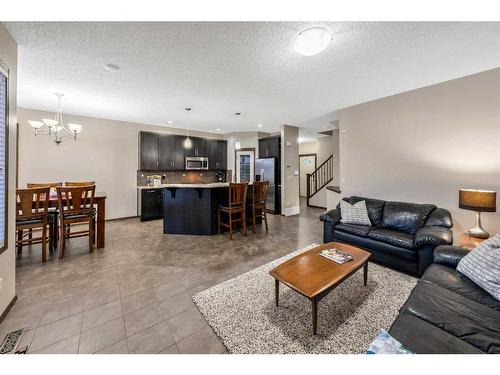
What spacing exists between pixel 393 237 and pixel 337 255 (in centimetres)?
107

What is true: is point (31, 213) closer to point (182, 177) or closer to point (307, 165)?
point (182, 177)

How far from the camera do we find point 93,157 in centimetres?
506

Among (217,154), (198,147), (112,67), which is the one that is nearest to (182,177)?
(198,147)

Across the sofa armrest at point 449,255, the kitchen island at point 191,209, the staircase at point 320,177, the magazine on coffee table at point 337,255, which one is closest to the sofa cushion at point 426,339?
the magazine on coffee table at point 337,255

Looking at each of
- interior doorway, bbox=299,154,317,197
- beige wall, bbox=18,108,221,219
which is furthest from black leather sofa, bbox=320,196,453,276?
interior doorway, bbox=299,154,317,197

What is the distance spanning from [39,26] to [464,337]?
3893 millimetres

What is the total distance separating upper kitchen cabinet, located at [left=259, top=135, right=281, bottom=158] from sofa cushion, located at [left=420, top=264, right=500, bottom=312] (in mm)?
4742

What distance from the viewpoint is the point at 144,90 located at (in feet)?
11.0

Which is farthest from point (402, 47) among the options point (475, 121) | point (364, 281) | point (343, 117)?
point (364, 281)

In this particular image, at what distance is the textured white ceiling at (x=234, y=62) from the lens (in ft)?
6.21

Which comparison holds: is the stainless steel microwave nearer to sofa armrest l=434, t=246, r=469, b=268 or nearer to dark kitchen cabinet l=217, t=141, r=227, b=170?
dark kitchen cabinet l=217, t=141, r=227, b=170

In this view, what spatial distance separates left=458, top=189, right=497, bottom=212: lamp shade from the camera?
7.83 ft

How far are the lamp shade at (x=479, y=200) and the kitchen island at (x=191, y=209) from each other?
3.53 m

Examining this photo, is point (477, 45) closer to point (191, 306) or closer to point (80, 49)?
point (191, 306)
